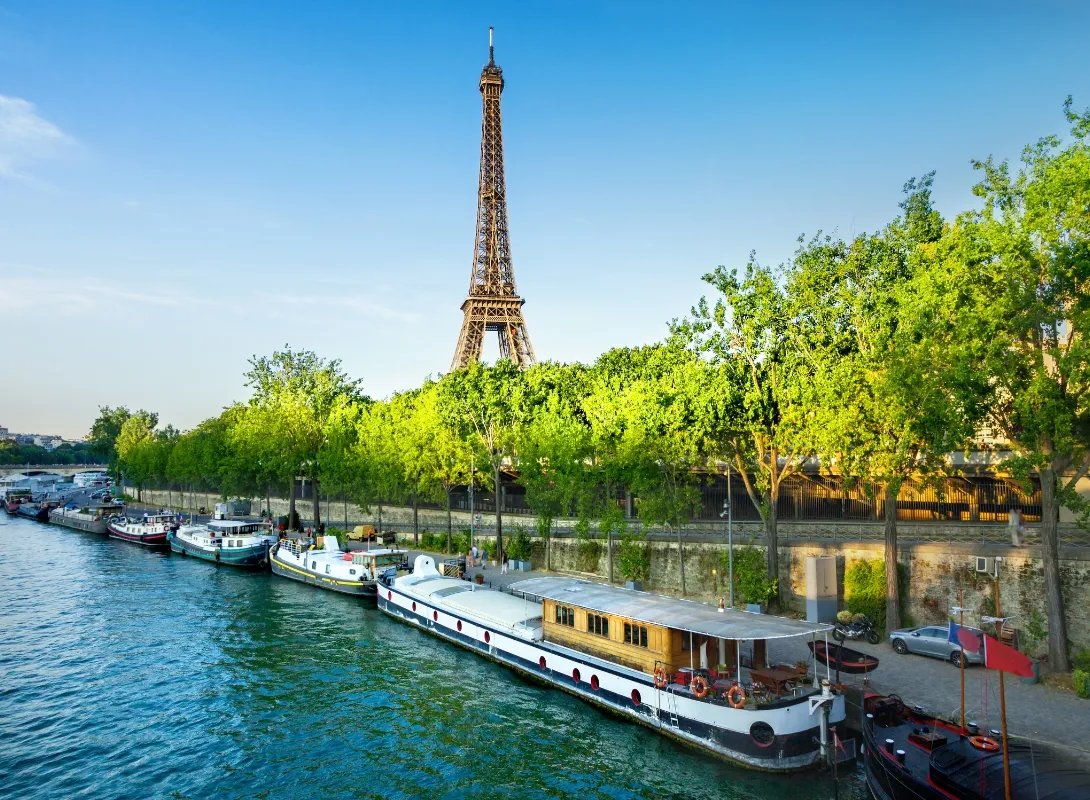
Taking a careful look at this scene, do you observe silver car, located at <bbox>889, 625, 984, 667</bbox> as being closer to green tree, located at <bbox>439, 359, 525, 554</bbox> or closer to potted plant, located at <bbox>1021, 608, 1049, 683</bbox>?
potted plant, located at <bbox>1021, 608, 1049, 683</bbox>

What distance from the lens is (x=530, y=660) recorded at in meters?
29.0

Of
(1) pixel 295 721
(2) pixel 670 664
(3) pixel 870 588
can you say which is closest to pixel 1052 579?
(3) pixel 870 588

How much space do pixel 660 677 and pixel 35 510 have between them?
364 ft

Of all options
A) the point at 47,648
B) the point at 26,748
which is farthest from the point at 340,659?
the point at 47,648

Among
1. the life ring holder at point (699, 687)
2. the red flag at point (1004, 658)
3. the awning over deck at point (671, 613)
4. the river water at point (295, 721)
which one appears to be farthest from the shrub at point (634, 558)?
the red flag at point (1004, 658)

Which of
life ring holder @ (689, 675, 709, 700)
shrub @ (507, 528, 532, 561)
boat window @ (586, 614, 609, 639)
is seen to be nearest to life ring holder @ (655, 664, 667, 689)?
life ring holder @ (689, 675, 709, 700)

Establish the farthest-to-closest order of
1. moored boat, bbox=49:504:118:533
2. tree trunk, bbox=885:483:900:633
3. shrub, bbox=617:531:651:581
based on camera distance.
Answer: moored boat, bbox=49:504:118:533
shrub, bbox=617:531:651:581
tree trunk, bbox=885:483:900:633

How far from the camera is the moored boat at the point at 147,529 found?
6881cm

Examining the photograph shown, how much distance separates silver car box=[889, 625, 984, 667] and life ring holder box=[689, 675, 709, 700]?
9.80m

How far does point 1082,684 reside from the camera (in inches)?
869

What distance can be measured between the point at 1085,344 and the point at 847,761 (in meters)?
14.3

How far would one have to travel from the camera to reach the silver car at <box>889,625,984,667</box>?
25.4 m

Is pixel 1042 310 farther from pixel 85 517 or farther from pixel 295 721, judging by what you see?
pixel 85 517

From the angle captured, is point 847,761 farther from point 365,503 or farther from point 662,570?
point 365,503
